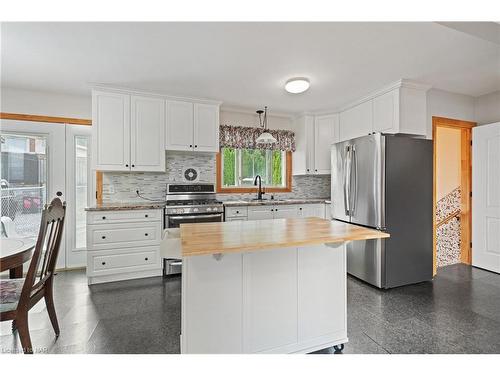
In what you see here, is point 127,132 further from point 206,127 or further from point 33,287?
point 33,287

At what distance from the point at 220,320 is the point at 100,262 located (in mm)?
2196

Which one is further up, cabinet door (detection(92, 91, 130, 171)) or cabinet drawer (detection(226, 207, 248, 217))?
cabinet door (detection(92, 91, 130, 171))

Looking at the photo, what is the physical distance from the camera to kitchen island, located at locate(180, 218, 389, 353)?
1412 millimetres

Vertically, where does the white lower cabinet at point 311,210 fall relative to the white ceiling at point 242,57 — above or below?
below

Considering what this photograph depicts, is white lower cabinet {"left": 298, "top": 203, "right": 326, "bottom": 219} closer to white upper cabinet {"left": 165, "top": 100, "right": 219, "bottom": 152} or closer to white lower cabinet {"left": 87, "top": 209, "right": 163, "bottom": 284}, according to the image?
white upper cabinet {"left": 165, "top": 100, "right": 219, "bottom": 152}

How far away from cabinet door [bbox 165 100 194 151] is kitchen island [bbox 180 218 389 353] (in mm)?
1922

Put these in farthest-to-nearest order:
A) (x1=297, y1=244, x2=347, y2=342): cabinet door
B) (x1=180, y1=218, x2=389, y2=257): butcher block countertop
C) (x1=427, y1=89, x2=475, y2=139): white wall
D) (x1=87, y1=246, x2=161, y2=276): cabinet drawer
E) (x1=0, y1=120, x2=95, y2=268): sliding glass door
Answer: (x1=427, y1=89, x2=475, y2=139): white wall < (x1=0, y1=120, x2=95, y2=268): sliding glass door < (x1=87, y1=246, x2=161, y2=276): cabinet drawer < (x1=297, y1=244, x2=347, y2=342): cabinet door < (x1=180, y1=218, x2=389, y2=257): butcher block countertop

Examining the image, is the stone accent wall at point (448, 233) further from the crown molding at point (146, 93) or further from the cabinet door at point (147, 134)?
the cabinet door at point (147, 134)

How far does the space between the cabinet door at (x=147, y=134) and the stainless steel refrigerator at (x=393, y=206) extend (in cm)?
252

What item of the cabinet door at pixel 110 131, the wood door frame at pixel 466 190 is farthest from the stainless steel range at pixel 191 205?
the wood door frame at pixel 466 190

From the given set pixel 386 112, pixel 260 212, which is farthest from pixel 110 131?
pixel 386 112

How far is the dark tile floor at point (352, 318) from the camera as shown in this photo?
1816 millimetres

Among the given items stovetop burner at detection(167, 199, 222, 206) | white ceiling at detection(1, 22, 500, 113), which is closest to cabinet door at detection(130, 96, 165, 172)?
white ceiling at detection(1, 22, 500, 113)
